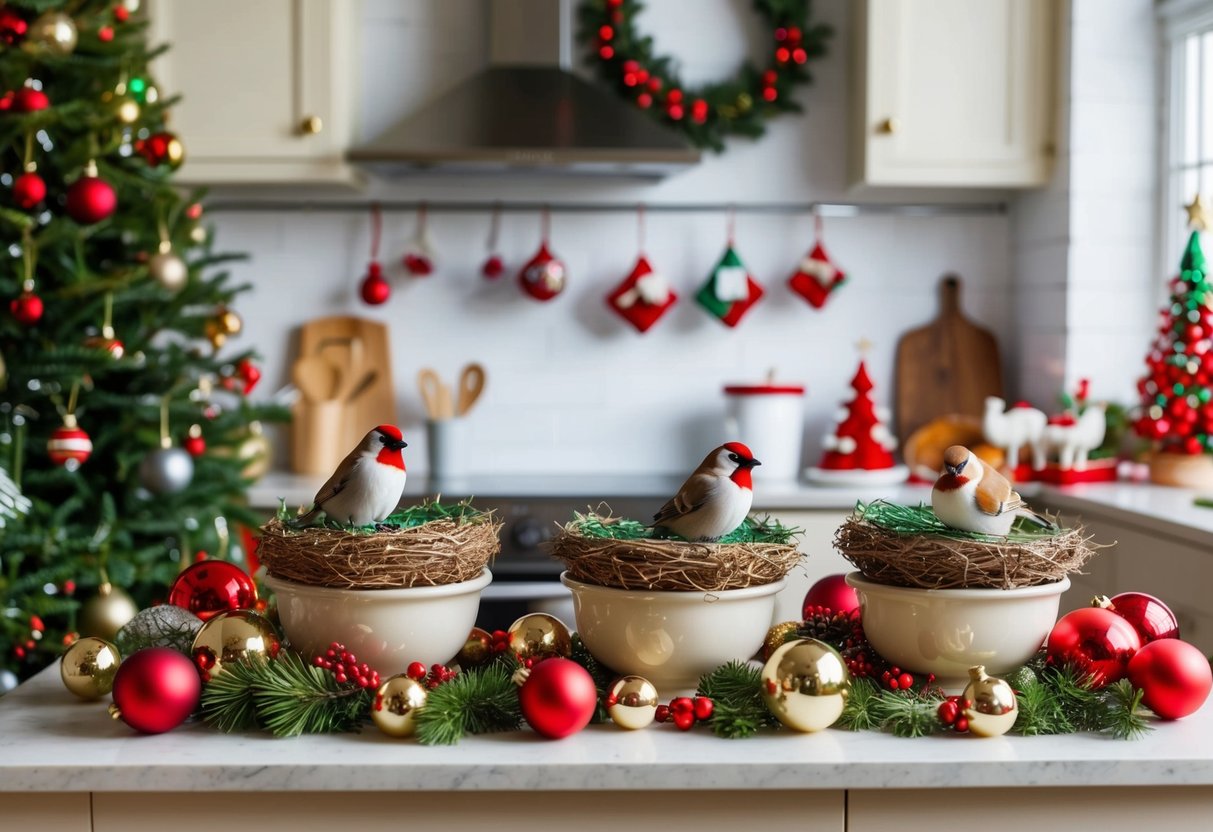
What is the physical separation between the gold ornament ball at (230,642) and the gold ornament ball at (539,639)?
237mm

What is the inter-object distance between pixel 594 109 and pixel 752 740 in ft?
7.71

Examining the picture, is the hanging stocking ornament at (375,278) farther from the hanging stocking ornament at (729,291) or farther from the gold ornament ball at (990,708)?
the gold ornament ball at (990,708)

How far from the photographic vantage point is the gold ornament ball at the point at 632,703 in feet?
3.43

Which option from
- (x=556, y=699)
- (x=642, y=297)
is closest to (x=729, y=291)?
(x=642, y=297)

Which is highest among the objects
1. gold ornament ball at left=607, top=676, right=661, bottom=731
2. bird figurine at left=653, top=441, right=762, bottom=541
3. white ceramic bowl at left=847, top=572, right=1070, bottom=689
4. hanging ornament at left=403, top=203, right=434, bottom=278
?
hanging ornament at left=403, top=203, right=434, bottom=278

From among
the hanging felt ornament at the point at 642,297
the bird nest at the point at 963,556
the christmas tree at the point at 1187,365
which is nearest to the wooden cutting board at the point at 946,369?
the christmas tree at the point at 1187,365

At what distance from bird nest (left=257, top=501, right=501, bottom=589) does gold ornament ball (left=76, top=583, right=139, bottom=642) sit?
129 cm

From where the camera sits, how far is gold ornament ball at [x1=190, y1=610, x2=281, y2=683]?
1.10 metres

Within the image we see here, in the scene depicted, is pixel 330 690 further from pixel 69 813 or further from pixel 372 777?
pixel 69 813

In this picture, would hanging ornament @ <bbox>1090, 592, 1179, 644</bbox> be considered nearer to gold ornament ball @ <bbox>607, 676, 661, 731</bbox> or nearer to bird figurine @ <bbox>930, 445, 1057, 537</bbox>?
bird figurine @ <bbox>930, 445, 1057, 537</bbox>

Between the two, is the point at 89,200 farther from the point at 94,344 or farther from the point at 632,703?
the point at 632,703

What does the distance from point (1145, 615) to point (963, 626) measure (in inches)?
10.0

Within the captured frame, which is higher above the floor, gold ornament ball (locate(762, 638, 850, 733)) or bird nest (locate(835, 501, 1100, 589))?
bird nest (locate(835, 501, 1100, 589))

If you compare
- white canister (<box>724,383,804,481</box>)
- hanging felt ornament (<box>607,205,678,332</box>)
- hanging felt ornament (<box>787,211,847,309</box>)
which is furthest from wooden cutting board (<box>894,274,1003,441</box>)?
hanging felt ornament (<box>607,205,678,332</box>)
